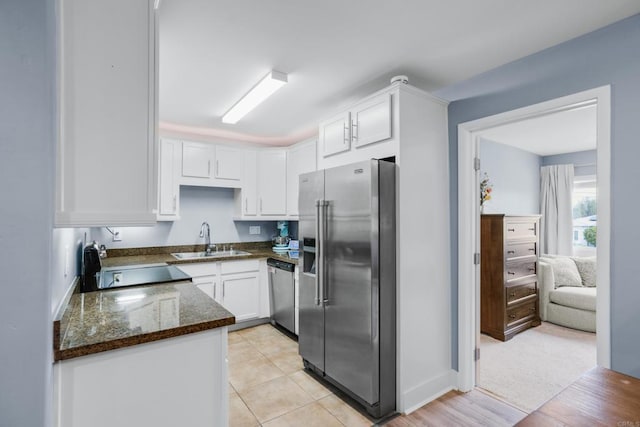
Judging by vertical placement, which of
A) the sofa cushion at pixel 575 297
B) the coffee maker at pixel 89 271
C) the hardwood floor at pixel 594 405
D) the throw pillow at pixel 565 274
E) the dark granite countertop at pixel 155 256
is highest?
the coffee maker at pixel 89 271

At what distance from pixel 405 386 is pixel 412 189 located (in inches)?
56.4

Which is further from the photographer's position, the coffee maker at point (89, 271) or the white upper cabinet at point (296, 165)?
the white upper cabinet at point (296, 165)

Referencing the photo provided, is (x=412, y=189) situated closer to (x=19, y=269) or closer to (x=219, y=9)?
(x=219, y=9)

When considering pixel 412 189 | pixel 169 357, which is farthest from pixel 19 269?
pixel 412 189

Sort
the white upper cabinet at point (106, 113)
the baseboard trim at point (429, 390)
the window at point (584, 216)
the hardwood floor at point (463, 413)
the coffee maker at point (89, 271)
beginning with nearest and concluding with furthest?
the white upper cabinet at point (106, 113)
the coffee maker at point (89, 271)
the hardwood floor at point (463, 413)
the baseboard trim at point (429, 390)
the window at point (584, 216)

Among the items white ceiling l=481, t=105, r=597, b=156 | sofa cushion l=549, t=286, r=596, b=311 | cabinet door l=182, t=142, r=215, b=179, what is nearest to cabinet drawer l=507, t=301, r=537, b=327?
sofa cushion l=549, t=286, r=596, b=311

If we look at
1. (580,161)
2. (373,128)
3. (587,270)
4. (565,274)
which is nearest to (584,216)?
(580,161)

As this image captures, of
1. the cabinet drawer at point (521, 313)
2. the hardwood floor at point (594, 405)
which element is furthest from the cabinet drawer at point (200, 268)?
the cabinet drawer at point (521, 313)

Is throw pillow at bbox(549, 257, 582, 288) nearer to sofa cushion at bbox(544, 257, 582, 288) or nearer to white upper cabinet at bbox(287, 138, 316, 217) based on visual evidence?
sofa cushion at bbox(544, 257, 582, 288)

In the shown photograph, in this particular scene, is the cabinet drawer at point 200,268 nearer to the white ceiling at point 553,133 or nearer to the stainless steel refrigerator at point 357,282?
the stainless steel refrigerator at point 357,282

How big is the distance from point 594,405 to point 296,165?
11.3ft

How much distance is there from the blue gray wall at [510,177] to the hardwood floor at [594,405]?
338cm

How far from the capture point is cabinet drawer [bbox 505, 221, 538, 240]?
3.61 m

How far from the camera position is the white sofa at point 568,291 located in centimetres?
366
